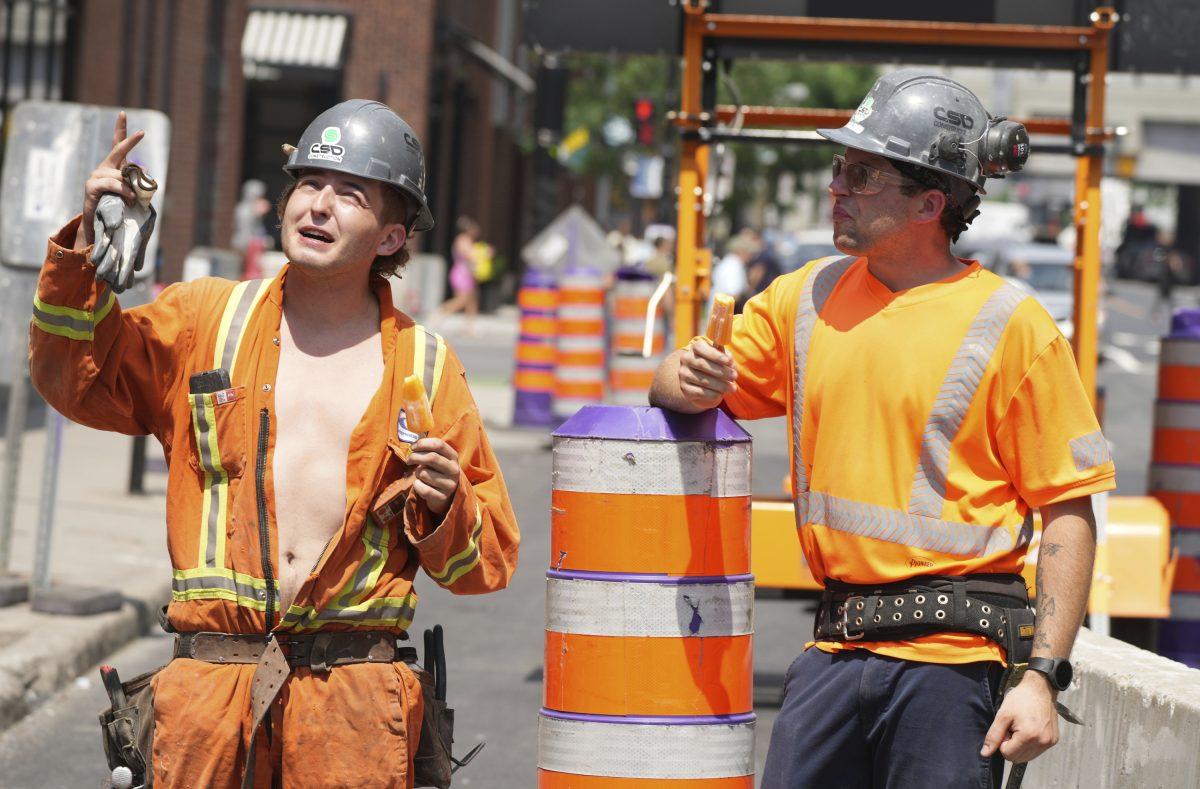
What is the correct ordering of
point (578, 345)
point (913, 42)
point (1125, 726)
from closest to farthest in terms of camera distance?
point (1125, 726)
point (913, 42)
point (578, 345)

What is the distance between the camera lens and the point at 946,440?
376cm

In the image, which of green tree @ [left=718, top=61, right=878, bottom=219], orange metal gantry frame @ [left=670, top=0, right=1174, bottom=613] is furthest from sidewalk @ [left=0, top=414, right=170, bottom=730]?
green tree @ [left=718, top=61, right=878, bottom=219]

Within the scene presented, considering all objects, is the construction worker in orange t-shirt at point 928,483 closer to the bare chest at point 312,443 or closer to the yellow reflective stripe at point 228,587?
the bare chest at point 312,443

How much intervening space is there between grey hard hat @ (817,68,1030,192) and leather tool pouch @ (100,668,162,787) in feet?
5.79

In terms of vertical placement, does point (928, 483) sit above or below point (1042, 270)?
below

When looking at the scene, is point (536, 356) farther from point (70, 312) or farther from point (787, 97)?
point (787, 97)

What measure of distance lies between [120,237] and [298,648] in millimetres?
858

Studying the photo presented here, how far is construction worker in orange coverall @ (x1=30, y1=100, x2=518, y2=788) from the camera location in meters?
3.68

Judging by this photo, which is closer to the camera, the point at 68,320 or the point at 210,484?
the point at 68,320

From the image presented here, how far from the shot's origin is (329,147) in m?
3.86

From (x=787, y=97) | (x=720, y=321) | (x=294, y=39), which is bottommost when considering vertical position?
(x=720, y=321)

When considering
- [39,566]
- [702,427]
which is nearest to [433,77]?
[39,566]

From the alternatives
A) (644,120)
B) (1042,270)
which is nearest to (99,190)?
(644,120)

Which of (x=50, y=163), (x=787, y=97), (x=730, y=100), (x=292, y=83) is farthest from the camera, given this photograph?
(x=787, y=97)
